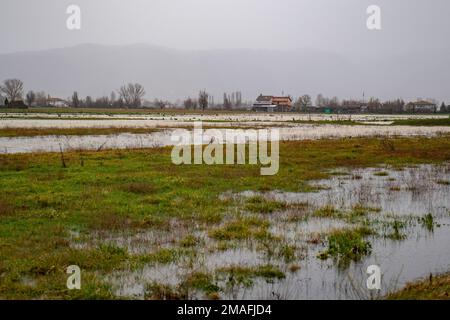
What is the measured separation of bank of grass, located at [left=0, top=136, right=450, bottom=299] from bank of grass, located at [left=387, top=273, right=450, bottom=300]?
13.6ft

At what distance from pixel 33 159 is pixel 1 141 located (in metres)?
15.6

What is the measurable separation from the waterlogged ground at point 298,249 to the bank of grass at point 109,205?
26 cm

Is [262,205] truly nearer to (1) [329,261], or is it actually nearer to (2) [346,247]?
(2) [346,247]

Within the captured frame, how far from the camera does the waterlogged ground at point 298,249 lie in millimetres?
9312

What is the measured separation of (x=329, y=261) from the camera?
35.9ft

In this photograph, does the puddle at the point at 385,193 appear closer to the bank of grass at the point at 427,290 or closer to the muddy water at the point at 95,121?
the bank of grass at the point at 427,290

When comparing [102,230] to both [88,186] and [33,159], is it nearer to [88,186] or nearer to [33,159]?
[88,186]

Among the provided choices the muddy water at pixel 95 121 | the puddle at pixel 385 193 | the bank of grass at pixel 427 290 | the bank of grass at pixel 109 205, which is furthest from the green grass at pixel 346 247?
the muddy water at pixel 95 121

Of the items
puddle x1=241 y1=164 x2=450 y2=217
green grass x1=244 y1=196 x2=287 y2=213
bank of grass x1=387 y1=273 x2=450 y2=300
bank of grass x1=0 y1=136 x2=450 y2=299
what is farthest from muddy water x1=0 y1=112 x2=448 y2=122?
bank of grass x1=387 y1=273 x2=450 y2=300

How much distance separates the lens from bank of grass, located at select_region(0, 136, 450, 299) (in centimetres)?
1007

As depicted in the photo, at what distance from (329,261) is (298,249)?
41.1 inches

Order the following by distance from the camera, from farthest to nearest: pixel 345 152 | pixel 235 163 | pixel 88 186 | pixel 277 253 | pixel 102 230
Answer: pixel 345 152
pixel 235 163
pixel 88 186
pixel 102 230
pixel 277 253
